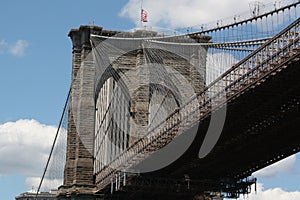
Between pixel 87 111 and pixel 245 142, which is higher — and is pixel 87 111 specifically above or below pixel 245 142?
above

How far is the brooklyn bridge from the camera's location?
3641 centimetres

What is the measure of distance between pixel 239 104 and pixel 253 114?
2317 millimetres

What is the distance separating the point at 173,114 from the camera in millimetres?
43969

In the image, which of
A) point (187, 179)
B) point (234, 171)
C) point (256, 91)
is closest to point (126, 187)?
point (187, 179)

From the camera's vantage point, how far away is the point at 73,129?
58531 mm

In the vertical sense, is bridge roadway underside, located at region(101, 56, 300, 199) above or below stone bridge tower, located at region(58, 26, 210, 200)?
below

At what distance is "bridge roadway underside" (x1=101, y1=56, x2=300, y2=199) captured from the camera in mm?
35500

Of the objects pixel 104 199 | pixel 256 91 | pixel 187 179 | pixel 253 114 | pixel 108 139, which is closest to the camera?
pixel 256 91

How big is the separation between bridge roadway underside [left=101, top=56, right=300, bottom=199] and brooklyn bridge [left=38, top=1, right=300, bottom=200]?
61mm

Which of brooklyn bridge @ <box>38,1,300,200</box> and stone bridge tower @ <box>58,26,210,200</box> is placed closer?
brooklyn bridge @ <box>38,1,300,200</box>

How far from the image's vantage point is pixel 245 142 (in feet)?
144

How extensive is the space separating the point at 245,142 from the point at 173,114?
4290 mm

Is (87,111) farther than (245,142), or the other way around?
(87,111)

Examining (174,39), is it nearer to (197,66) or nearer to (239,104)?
(197,66)
